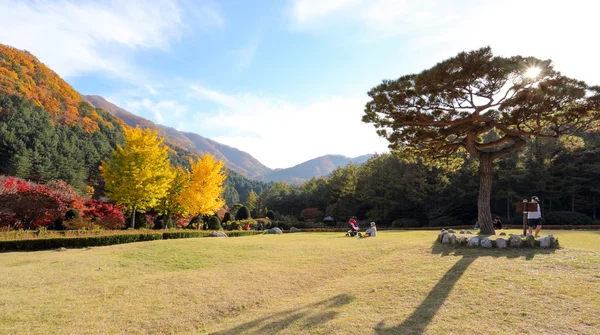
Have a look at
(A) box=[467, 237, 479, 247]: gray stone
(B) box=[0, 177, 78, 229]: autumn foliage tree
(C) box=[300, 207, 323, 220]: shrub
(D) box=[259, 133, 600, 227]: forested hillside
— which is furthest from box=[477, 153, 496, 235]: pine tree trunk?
(C) box=[300, 207, 323, 220]: shrub

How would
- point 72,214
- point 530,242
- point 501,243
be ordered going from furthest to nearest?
point 72,214 → point 501,243 → point 530,242

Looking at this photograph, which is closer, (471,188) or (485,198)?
(485,198)

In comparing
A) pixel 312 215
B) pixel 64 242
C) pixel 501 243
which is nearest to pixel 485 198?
pixel 501 243

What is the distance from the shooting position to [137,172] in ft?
66.6

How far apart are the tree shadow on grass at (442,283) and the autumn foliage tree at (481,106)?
3651 mm

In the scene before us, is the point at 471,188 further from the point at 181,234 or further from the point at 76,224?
the point at 76,224

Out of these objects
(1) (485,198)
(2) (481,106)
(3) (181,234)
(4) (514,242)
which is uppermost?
(2) (481,106)

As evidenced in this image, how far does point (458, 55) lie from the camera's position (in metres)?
9.63

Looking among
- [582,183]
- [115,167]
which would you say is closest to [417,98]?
[115,167]

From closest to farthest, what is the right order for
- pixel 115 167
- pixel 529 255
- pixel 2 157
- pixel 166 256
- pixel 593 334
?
pixel 593 334
pixel 529 255
pixel 166 256
pixel 115 167
pixel 2 157

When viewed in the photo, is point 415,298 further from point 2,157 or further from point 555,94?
point 2,157

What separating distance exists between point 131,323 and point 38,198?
18474 mm

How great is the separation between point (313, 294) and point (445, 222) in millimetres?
29146

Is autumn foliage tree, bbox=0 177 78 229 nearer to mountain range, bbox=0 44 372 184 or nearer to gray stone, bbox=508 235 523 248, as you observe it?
gray stone, bbox=508 235 523 248
